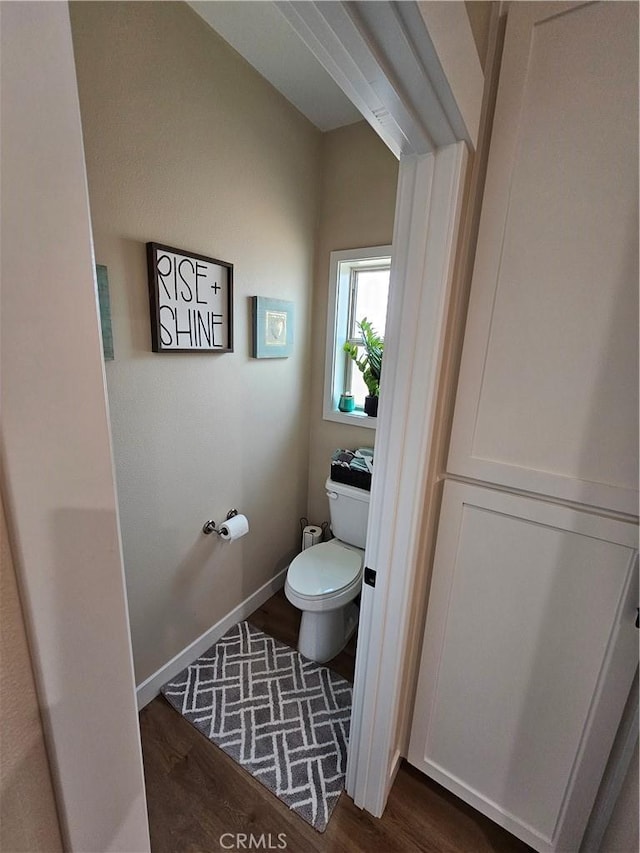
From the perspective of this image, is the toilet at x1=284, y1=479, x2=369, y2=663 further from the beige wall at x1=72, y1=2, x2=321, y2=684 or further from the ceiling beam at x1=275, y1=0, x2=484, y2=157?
the ceiling beam at x1=275, y1=0, x2=484, y2=157

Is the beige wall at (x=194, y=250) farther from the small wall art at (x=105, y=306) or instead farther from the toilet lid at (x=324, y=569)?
the toilet lid at (x=324, y=569)

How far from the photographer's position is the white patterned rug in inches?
50.6

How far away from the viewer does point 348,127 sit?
1.81 metres

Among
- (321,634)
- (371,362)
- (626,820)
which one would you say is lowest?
(321,634)

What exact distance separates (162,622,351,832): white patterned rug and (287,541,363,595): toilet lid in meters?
0.42

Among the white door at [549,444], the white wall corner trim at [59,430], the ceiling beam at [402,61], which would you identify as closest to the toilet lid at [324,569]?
the white door at [549,444]

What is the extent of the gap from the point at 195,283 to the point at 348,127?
121 cm

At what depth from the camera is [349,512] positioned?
1930 millimetres

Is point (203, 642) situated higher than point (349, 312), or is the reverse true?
point (349, 312)

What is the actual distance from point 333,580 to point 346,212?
1.86m

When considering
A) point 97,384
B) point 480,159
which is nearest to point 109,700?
point 97,384

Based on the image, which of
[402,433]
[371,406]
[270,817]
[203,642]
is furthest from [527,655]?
[203,642]

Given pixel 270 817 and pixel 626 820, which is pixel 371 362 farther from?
pixel 270 817

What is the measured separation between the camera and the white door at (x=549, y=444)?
76cm
